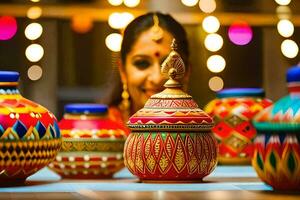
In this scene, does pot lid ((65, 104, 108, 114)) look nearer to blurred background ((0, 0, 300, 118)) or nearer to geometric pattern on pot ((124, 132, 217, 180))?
geometric pattern on pot ((124, 132, 217, 180))

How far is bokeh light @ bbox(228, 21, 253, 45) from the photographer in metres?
4.33

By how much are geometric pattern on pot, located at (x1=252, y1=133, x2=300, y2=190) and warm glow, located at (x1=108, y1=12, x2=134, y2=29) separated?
2.19 meters

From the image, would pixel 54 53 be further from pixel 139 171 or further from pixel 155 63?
pixel 139 171

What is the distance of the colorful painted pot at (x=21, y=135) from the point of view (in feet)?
7.44

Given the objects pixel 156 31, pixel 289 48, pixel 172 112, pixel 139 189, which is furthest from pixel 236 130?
pixel 289 48

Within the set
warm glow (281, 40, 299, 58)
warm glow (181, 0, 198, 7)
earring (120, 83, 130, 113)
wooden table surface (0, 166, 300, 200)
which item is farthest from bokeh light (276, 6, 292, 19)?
wooden table surface (0, 166, 300, 200)

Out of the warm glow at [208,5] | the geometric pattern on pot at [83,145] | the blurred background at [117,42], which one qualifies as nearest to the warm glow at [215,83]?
the blurred background at [117,42]

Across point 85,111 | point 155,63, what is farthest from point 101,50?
point 85,111

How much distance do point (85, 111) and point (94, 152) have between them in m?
0.14

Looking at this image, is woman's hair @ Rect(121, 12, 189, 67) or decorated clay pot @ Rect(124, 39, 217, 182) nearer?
decorated clay pot @ Rect(124, 39, 217, 182)

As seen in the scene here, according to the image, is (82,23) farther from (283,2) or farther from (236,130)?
(236,130)

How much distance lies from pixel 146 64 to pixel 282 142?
1.15 m

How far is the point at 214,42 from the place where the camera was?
4348 mm

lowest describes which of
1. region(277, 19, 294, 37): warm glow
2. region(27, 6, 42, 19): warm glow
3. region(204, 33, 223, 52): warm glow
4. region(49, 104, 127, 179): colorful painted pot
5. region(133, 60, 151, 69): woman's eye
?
region(49, 104, 127, 179): colorful painted pot
